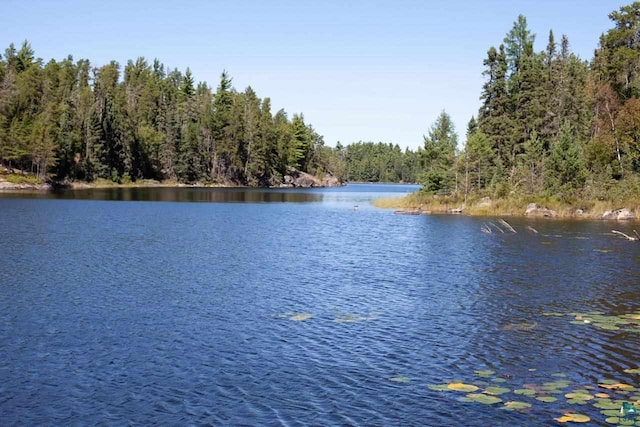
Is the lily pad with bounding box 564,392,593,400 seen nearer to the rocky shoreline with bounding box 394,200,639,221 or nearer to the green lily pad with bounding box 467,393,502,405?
the green lily pad with bounding box 467,393,502,405

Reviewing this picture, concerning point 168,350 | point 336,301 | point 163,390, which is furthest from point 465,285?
point 163,390

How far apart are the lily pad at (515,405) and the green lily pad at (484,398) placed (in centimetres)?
38

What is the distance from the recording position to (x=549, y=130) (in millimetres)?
115562

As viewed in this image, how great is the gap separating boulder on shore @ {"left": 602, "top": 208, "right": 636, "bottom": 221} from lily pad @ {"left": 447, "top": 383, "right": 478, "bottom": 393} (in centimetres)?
7157

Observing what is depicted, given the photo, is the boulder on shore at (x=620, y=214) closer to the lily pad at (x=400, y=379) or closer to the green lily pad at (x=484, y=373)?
the green lily pad at (x=484, y=373)

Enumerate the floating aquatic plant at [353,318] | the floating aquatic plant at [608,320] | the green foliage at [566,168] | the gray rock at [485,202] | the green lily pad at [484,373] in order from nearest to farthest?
the green lily pad at [484,373]
the floating aquatic plant at [608,320]
the floating aquatic plant at [353,318]
the green foliage at [566,168]
the gray rock at [485,202]

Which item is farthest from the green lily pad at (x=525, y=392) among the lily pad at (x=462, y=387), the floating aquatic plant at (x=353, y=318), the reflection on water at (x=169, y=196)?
the reflection on water at (x=169, y=196)

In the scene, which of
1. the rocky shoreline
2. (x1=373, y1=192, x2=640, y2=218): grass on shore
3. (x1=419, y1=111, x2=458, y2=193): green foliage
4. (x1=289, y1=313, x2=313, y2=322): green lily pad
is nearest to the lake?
(x1=289, y1=313, x2=313, y2=322): green lily pad

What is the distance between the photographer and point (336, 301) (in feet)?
100.0

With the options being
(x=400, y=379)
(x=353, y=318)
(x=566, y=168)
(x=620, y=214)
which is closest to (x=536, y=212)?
(x=566, y=168)

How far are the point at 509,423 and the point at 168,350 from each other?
40.0ft

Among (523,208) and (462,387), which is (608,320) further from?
(523,208)

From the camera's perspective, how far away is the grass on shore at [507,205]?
82.6m

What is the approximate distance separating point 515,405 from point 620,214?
240 feet
